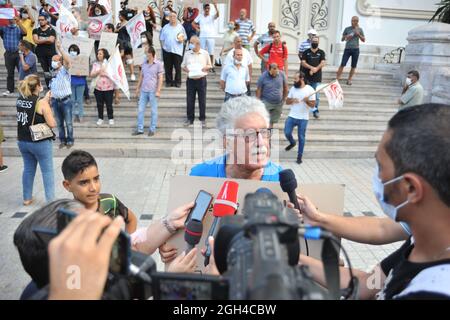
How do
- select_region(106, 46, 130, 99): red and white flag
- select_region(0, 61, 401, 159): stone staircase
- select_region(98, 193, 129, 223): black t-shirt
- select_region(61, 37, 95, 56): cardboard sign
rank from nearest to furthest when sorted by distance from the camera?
select_region(98, 193, 129, 223): black t-shirt → select_region(106, 46, 130, 99): red and white flag → select_region(0, 61, 401, 159): stone staircase → select_region(61, 37, 95, 56): cardboard sign

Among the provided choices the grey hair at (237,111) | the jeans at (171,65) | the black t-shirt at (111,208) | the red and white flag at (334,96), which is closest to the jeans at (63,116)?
the jeans at (171,65)

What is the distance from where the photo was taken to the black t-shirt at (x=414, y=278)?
3.43 ft

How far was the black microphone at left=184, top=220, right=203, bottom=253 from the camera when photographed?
1.74 metres

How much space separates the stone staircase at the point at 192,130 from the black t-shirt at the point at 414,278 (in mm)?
6009

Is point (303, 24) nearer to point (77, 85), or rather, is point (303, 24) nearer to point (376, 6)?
point (376, 6)

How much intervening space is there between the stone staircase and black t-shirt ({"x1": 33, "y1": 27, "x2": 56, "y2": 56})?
4.71 feet

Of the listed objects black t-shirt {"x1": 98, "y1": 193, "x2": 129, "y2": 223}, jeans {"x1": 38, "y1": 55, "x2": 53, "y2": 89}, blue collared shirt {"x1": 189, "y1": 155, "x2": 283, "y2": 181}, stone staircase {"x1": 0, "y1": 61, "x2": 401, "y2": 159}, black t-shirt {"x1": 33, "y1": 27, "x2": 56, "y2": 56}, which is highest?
black t-shirt {"x1": 33, "y1": 27, "x2": 56, "y2": 56}

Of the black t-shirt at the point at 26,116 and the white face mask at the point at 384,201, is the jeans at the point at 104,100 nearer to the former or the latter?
the black t-shirt at the point at 26,116

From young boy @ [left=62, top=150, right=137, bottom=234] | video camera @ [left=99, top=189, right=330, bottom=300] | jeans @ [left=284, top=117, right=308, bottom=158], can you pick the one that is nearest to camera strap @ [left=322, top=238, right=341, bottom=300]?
video camera @ [left=99, top=189, right=330, bottom=300]

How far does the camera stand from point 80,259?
83cm

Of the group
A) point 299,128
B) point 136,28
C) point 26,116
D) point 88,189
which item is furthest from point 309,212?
point 136,28

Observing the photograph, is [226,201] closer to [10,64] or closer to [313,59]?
[313,59]

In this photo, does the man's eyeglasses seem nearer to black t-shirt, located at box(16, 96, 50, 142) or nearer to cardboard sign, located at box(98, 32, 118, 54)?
black t-shirt, located at box(16, 96, 50, 142)

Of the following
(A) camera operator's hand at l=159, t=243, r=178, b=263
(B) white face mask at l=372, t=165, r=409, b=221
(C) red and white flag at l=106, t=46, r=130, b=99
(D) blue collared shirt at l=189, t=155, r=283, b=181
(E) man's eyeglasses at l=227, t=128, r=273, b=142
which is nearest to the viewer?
(B) white face mask at l=372, t=165, r=409, b=221
